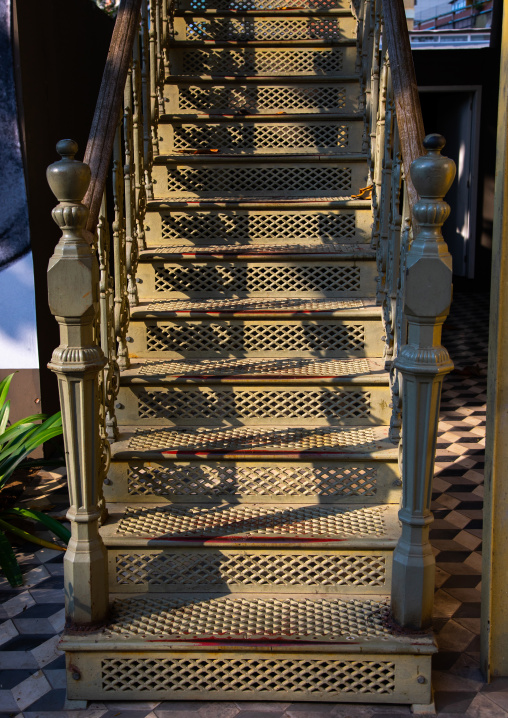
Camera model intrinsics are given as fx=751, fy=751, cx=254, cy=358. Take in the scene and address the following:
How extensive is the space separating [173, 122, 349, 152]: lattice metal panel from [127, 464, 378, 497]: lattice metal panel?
216 centimetres

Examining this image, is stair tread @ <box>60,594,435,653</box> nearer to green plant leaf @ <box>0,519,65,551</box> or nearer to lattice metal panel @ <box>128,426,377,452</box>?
lattice metal panel @ <box>128,426,377,452</box>

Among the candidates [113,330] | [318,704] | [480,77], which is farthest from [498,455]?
[480,77]

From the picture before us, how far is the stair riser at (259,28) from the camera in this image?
4848 millimetres

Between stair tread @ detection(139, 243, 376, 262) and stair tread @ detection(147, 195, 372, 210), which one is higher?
stair tread @ detection(147, 195, 372, 210)

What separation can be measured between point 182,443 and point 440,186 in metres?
1.41

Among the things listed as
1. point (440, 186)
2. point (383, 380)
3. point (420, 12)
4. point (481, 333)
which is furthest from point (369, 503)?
point (420, 12)

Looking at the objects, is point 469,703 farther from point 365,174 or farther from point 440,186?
point 365,174

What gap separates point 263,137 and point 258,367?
5.48ft

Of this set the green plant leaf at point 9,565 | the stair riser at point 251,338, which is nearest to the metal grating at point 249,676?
the green plant leaf at point 9,565

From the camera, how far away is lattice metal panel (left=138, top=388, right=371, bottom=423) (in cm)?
321

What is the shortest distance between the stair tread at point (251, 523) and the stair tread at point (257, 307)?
35.9 inches

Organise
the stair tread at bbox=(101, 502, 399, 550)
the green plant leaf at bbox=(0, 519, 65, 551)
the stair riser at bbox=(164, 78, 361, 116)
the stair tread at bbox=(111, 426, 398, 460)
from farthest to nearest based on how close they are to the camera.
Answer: the stair riser at bbox=(164, 78, 361, 116)
the green plant leaf at bbox=(0, 519, 65, 551)
the stair tread at bbox=(111, 426, 398, 460)
the stair tread at bbox=(101, 502, 399, 550)

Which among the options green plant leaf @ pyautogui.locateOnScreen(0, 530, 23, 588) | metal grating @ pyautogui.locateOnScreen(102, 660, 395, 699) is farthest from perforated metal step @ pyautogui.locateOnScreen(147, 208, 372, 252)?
metal grating @ pyautogui.locateOnScreen(102, 660, 395, 699)

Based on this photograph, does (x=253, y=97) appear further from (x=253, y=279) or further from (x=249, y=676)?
(x=249, y=676)
